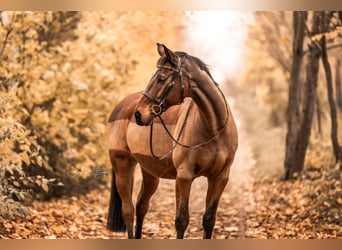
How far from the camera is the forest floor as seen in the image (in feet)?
18.2

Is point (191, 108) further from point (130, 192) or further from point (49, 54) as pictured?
point (49, 54)

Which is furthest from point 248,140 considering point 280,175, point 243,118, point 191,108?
point 191,108

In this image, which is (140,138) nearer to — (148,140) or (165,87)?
(148,140)

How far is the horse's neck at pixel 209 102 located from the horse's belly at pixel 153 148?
1.39 feet

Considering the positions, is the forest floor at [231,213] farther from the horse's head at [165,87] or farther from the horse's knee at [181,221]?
the horse's head at [165,87]

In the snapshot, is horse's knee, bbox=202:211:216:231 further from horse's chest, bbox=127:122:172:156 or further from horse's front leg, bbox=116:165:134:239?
horse's front leg, bbox=116:165:134:239

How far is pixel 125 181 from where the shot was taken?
532 centimetres

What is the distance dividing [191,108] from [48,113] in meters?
1.76

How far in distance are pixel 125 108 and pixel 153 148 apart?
561mm

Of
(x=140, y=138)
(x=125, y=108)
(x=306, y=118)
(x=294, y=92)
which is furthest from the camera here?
(x=294, y=92)

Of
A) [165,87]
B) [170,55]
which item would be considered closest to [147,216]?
[165,87]

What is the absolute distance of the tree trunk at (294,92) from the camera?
20.1 ft

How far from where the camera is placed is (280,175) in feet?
21.2

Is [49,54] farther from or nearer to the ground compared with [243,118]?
farther from the ground
